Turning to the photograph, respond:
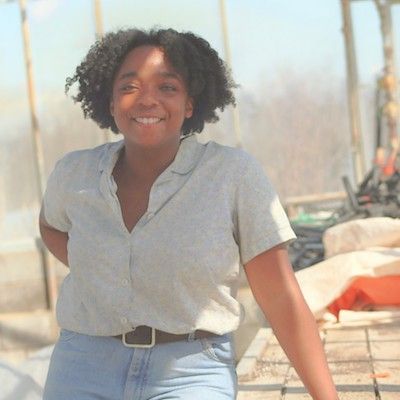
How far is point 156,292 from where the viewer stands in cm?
188

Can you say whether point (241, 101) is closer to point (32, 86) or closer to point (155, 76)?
point (32, 86)

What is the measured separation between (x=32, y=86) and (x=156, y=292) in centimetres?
732

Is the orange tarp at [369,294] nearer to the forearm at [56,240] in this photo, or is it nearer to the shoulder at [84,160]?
the forearm at [56,240]

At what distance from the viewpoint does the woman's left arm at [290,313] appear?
190 centimetres

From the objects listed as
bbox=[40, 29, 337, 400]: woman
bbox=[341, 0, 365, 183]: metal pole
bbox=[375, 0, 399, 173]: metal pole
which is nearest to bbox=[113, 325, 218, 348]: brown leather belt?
bbox=[40, 29, 337, 400]: woman

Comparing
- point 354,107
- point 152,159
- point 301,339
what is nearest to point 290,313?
point 301,339

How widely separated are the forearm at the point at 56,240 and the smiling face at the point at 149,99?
0.38 meters

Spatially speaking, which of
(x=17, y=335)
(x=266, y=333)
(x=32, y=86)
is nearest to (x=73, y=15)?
(x=32, y=86)

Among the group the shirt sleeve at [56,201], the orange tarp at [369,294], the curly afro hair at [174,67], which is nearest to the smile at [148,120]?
the curly afro hair at [174,67]

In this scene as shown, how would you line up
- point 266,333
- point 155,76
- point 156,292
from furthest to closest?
point 266,333, point 155,76, point 156,292

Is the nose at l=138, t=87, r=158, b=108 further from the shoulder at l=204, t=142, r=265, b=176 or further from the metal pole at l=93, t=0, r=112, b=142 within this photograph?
the metal pole at l=93, t=0, r=112, b=142

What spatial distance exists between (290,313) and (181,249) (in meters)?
0.26

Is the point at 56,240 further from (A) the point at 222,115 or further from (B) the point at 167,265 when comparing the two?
(A) the point at 222,115

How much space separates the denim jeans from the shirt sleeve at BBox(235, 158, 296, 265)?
0.68 ft
